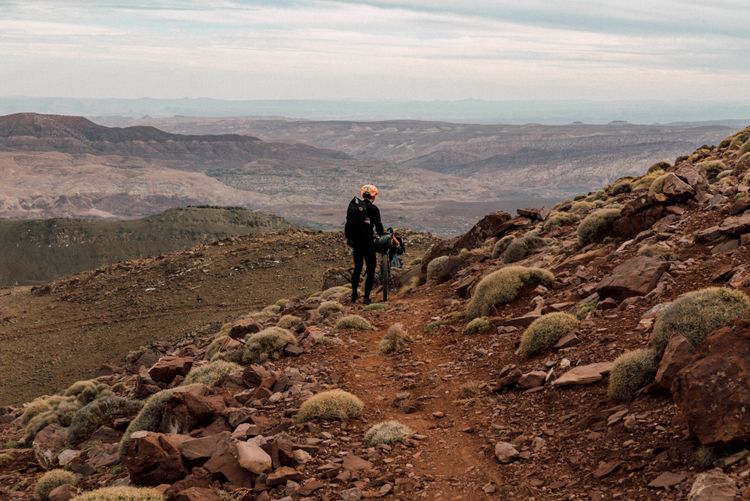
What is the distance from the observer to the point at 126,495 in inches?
290

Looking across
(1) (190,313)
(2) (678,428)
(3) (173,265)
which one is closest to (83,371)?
(1) (190,313)

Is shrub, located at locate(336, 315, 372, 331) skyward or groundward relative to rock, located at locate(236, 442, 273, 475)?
groundward

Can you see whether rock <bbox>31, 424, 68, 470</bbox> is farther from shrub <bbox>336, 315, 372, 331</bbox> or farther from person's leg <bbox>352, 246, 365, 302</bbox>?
person's leg <bbox>352, 246, 365, 302</bbox>

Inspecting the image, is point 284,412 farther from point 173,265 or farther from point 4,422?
point 173,265

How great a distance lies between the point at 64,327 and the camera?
39438 millimetres

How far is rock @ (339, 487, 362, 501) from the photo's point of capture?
23.2 feet

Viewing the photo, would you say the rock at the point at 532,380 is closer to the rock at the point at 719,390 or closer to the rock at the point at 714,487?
the rock at the point at 719,390

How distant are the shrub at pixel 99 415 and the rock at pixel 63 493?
320 centimetres

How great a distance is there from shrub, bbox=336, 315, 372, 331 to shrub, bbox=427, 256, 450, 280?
5.42 metres

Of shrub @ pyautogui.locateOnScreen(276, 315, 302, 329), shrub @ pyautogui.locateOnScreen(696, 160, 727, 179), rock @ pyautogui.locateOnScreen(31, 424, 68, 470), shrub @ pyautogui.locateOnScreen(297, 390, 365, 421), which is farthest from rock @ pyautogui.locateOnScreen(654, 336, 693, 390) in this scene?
shrub @ pyautogui.locateOnScreen(696, 160, 727, 179)

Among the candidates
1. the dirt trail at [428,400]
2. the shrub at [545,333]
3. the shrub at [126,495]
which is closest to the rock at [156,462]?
the shrub at [126,495]

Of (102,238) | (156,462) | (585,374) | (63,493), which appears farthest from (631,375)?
(102,238)

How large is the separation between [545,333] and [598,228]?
22.1 feet

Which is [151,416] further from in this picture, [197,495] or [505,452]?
[505,452]
